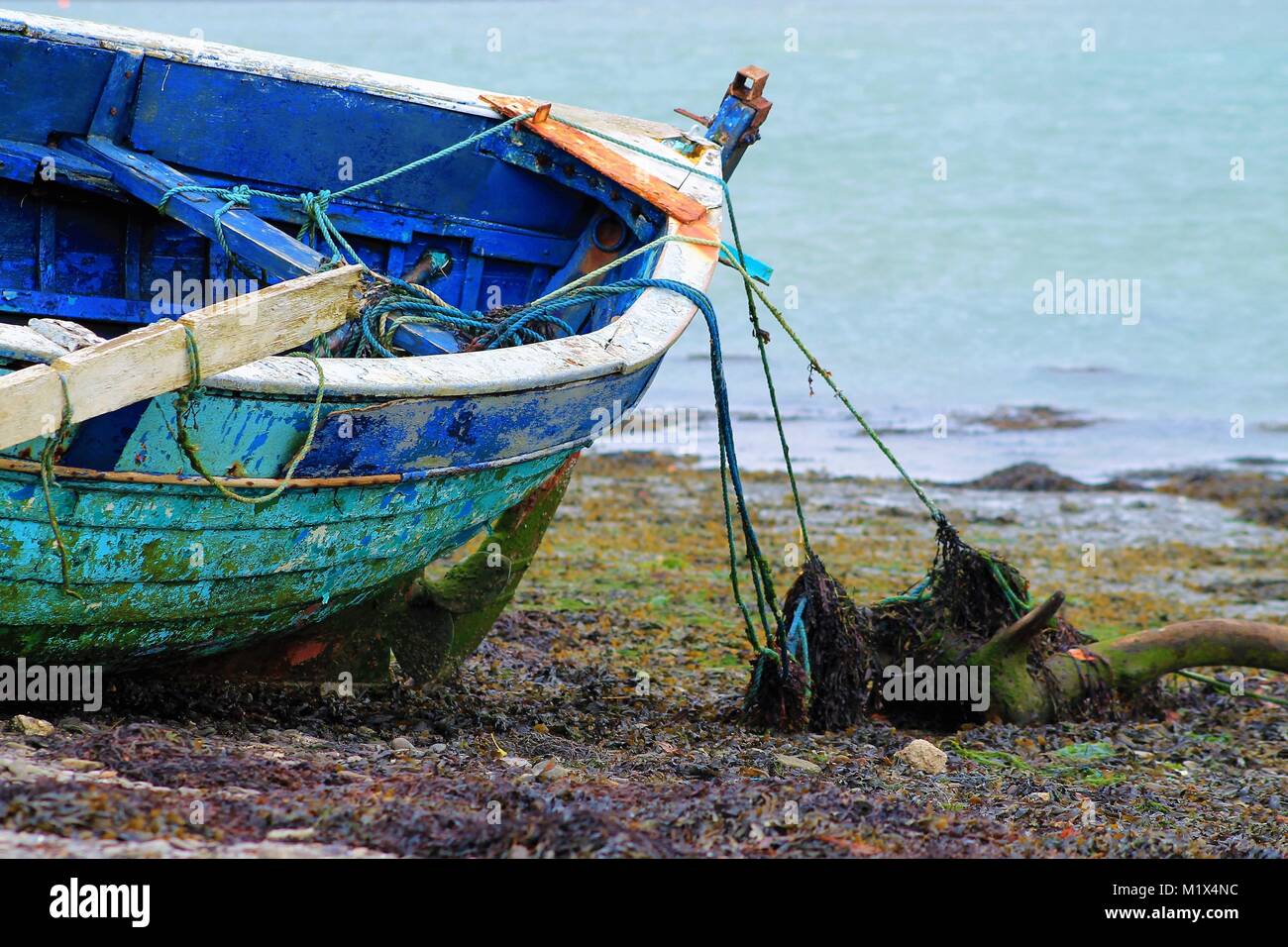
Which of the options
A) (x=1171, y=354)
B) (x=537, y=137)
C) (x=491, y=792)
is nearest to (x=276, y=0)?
(x=1171, y=354)

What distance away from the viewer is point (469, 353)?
4.20 meters

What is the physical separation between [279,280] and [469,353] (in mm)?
1174

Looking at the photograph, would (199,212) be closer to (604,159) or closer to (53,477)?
(604,159)

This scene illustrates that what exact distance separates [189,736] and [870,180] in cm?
2517

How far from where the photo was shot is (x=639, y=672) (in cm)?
591

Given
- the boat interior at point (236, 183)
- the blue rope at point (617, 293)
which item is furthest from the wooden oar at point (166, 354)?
the boat interior at point (236, 183)

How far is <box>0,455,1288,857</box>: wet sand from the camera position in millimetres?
3090

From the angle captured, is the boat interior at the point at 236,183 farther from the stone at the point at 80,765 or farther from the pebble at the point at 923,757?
the stone at the point at 80,765

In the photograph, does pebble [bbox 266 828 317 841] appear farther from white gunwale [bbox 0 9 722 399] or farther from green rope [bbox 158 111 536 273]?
green rope [bbox 158 111 536 273]

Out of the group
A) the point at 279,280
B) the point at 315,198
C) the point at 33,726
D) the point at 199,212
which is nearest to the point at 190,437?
the point at 33,726

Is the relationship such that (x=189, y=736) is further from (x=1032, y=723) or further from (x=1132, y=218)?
(x=1132, y=218)

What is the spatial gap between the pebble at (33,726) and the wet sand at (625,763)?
0.21 ft

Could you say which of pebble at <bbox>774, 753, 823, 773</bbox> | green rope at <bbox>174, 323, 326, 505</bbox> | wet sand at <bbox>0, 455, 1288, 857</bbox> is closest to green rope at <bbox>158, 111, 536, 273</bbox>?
green rope at <bbox>174, 323, 326, 505</bbox>

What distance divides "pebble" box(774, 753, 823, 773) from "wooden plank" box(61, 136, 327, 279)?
7.30 ft
